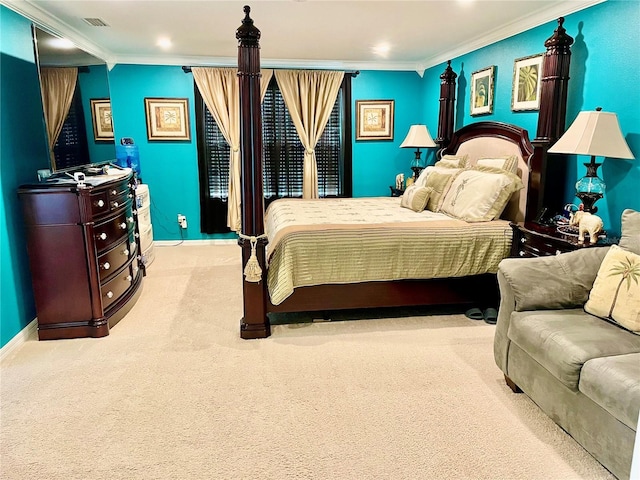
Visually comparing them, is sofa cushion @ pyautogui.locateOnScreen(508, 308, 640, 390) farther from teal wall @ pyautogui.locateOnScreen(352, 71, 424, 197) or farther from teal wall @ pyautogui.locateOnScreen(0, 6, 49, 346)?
teal wall @ pyautogui.locateOnScreen(352, 71, 424, 197)

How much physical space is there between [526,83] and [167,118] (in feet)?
13.4

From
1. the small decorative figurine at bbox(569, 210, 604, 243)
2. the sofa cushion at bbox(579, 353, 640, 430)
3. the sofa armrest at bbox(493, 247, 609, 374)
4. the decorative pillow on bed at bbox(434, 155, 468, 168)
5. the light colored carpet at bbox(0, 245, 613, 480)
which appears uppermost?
the decorative pillow on bed at bbox(434, 155, 468, 168)

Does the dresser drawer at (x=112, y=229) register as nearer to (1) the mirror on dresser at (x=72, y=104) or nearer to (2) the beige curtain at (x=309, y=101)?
(1) the mirror on dresser at (x=72, y=104)

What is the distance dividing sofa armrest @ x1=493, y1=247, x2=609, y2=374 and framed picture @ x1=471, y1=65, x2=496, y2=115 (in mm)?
2432

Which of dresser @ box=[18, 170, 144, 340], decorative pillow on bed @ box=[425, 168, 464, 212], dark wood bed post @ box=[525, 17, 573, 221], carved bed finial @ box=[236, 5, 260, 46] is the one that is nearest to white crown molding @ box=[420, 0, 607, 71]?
dark wood bed post @ box=[525, 17, 573, 221]

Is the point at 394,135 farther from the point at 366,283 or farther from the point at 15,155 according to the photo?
the point at 15,155

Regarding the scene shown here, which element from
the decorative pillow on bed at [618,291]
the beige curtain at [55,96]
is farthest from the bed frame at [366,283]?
the beige curtain at [55,96]

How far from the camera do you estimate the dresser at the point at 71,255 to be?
2.99 m

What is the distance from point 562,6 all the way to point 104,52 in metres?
4.67

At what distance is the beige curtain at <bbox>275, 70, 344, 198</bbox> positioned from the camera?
565 centimetres

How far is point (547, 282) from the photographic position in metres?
Result: 2.32

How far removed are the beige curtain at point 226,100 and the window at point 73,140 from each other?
2.02 meters

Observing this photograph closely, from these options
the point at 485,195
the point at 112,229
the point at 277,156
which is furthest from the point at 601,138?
the point at 277,156

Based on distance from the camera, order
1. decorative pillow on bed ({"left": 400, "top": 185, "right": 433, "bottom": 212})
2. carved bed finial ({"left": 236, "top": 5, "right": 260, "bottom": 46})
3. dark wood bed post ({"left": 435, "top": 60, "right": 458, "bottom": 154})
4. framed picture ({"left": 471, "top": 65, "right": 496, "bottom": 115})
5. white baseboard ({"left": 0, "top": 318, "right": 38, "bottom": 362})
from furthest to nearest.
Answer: dark wood bed post ({"left": 435, "top": 60, "right": 458, "bottom": 154}) → framed picture ({"left": 471, "top": 65, "right": 496, "bottom": 115}) → decorative pillow on bed ({"left": 400, "top": 185, "right": 433, "bottom": 212}) → white baseboard ({"left": 0, "top": 318, "right": 38, "bottom": 362}) → carved bed finial ({"left": 236, "top": 5, "right": 260, "bottom": 46})
